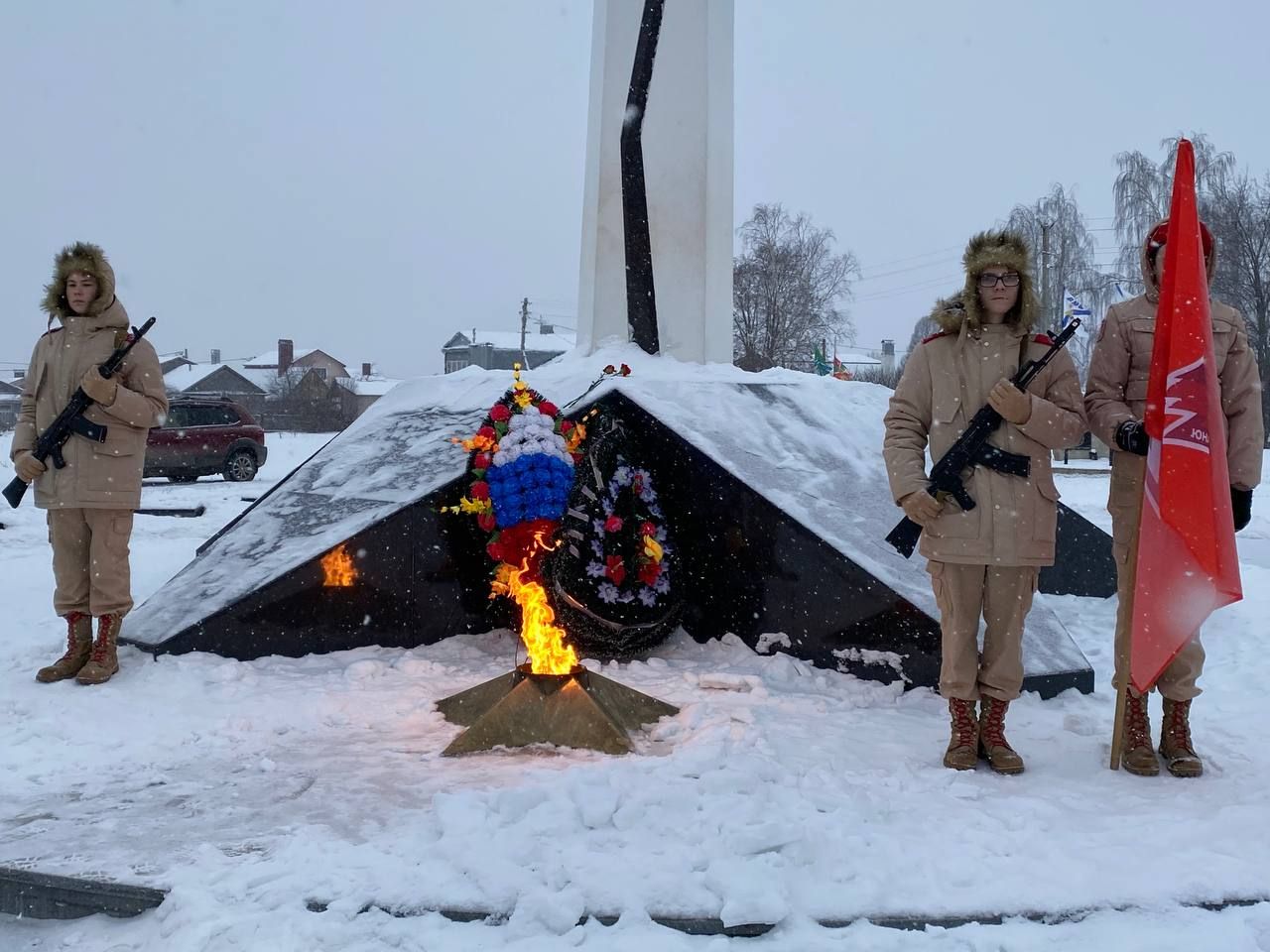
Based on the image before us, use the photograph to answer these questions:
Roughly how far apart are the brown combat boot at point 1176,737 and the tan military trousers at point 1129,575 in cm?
3

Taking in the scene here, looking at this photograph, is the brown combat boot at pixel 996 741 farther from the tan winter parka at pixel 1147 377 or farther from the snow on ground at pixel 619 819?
the tan winter parka at pixel 1147 377

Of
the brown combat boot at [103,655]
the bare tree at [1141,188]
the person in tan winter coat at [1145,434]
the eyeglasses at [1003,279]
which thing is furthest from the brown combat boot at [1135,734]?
the bare tree at [1141,188]

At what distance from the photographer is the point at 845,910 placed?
2.51 m

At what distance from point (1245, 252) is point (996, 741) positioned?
32.6 meters

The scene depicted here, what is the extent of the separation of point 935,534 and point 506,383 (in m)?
3.03

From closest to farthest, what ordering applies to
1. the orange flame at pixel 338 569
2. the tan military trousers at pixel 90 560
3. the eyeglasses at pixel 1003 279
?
the eyeglasses at pixel 1003 279 → the tan military trousers at pixel 90 560 → the orange flame at pixel 338 569

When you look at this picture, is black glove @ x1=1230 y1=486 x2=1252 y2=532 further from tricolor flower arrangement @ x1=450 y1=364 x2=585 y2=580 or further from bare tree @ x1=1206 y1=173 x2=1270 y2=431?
bare tree @ x1=1206 y1=173 x2=1270 y2=431

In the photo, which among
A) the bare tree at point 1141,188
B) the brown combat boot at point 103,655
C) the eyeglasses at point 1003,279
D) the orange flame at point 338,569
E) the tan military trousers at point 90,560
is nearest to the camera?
the eyeglasses at point 1003,279

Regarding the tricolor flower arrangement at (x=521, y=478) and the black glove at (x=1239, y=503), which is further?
the tricolor flower arrangement at (x=521, y=478)

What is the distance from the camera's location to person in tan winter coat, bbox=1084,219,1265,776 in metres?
3.51

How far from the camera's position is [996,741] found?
3570mm

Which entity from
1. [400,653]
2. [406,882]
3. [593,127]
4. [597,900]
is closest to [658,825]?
[597,900]

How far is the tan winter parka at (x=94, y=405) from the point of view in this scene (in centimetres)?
450

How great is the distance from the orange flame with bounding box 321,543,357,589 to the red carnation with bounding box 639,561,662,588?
1.26 metres
